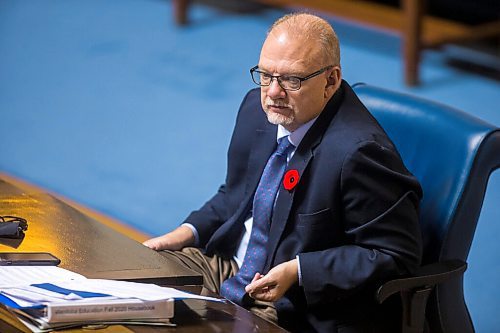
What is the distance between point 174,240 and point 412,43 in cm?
359

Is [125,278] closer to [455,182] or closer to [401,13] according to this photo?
[455,182]

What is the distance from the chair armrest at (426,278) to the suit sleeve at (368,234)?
0.10ft

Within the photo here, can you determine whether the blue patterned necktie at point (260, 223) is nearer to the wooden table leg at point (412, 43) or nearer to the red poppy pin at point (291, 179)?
the red poppy pin at point (291, 179)

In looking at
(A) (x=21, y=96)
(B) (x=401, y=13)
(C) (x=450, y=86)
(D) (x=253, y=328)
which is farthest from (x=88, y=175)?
(D) (x=253, y=328)

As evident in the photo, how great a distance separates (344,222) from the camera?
9.02ft

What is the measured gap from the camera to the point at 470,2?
7.27m

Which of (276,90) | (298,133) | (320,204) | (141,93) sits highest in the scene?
(276,90)

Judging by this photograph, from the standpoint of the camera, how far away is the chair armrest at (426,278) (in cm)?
265

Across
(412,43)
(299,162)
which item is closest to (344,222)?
(299,162)

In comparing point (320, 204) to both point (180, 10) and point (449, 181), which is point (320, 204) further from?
point (180, 10)

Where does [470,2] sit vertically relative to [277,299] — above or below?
above

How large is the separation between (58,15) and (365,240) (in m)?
5.58

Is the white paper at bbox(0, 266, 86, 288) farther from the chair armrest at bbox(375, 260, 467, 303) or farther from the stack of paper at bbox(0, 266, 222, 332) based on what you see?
the chair armrest at bbox(375, 260, 467, 303)

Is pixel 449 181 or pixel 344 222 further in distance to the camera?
pixel 449 181
